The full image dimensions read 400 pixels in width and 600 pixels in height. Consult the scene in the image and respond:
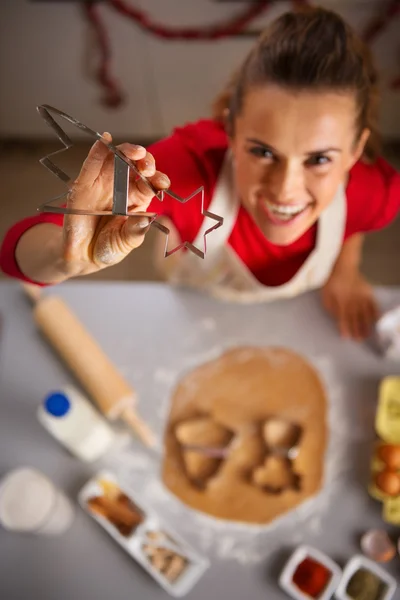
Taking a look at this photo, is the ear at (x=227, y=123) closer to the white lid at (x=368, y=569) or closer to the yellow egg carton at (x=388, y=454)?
the yellow egg carton at (x=388, y=454)

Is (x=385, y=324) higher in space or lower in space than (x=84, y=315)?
lower

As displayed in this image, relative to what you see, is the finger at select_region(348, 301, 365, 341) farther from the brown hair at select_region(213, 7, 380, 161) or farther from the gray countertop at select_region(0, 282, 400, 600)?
the brown hair at select_region(213, 7, 380, 161)

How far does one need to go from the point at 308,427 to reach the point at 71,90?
1.03 meters

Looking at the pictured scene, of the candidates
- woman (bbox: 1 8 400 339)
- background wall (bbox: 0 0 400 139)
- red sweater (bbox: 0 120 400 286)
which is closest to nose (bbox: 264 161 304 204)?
woman (bbox: 1 8 400 339)

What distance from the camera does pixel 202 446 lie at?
0.75 m

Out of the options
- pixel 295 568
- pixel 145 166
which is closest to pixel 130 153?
pixel 145 166

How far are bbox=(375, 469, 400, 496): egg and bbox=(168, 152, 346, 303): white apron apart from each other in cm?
30

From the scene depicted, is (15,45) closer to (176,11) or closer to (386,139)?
(176,11)

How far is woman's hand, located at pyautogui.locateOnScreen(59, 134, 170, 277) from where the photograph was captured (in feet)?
1.15

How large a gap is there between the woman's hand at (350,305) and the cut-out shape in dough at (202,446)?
24cm

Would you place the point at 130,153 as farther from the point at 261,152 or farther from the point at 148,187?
the point at 261,152

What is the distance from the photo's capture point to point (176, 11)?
1.13 m

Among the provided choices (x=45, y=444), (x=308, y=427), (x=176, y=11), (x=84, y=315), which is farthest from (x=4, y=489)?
(x=176, y=11)

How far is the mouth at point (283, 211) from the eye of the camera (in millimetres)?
554
